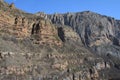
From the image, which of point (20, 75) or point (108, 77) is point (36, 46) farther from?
point (108, 77)

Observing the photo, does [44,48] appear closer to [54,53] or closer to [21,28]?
[54,53]

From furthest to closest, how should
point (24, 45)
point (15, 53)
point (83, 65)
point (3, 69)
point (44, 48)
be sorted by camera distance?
1. point (83, 65)
2. point (44, 48)
3. point (24, 45)
4. point (15, 53)
5. point (3, 69)

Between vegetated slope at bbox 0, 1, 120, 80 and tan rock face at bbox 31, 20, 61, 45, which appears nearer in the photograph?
vegetated slope at bbox 0, 1, 120, 80

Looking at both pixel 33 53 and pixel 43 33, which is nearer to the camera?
pixel 33 53

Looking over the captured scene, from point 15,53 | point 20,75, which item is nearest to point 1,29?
point 15,53

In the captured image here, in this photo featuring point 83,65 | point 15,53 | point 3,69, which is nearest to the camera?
point 3,69

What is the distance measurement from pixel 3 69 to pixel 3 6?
132 ft

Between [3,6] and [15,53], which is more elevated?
[3,6]

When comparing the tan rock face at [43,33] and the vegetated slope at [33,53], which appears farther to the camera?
the tan rock face at [43,33]

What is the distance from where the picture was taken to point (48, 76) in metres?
144

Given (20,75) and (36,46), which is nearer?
(20,75)

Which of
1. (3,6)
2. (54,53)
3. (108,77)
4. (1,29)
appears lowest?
(108,77)

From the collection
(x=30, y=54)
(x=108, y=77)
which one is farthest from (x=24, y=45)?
(x=108, y=77)

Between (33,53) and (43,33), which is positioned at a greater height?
(43,33)
